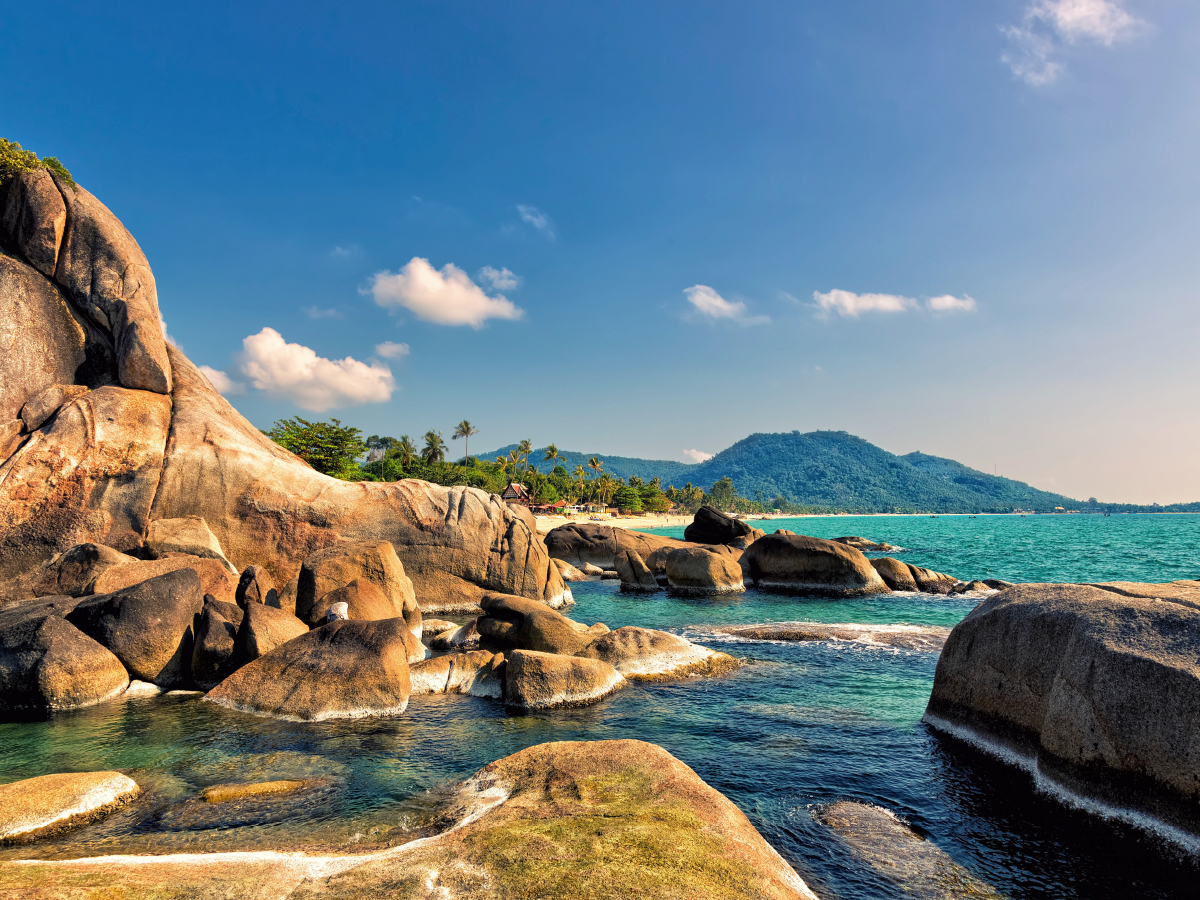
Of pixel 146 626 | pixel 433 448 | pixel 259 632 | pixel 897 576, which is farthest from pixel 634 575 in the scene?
pixel 433 448

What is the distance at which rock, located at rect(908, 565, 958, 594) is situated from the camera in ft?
99.3

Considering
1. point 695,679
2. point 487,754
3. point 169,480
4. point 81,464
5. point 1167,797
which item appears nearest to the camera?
point 1167,797

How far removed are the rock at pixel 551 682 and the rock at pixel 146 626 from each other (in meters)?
7.03

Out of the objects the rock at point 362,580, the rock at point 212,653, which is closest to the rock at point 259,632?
the rock at point 212,653

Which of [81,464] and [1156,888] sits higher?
[81,464]

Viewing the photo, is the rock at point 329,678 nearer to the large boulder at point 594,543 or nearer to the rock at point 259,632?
the rock at point 259,632

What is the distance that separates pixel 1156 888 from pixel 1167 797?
0.93m

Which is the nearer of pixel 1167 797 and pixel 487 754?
pixel 1167 797

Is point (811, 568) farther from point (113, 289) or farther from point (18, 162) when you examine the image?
point (18, 162)

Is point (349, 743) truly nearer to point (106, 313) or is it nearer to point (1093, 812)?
point (1093, 812)

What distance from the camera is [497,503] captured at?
2411 cm

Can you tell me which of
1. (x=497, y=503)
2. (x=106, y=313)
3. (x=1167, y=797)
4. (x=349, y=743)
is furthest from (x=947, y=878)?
(x=106, y=313)

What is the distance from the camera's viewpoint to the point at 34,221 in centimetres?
2053

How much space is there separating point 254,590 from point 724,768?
1248cm
